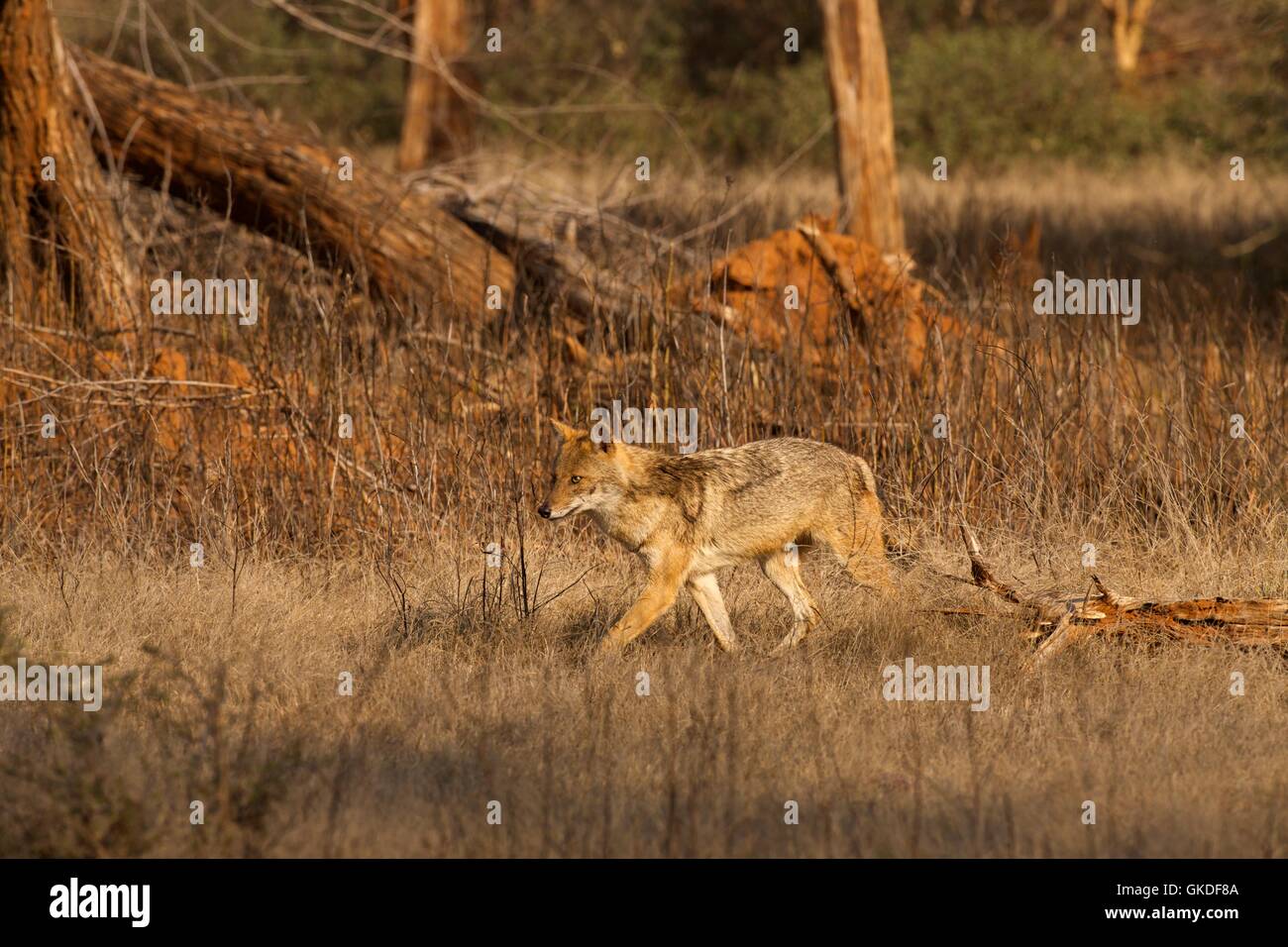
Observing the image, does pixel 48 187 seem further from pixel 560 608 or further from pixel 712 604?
pixel 712 604

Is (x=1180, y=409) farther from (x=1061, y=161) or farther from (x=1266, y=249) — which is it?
(x=1061, y=161)

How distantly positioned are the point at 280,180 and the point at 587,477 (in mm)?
5417

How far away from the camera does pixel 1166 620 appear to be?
6.59 m

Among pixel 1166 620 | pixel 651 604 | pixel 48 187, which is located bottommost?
pixel 1166 620

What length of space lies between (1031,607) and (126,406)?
17.3ft

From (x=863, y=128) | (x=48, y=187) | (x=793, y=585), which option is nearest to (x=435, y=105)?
(x=863, y=128)

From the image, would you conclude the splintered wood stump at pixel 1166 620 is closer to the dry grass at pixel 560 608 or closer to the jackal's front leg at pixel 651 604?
the dry grass at pixel 560 608

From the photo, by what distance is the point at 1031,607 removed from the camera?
22.6 ft

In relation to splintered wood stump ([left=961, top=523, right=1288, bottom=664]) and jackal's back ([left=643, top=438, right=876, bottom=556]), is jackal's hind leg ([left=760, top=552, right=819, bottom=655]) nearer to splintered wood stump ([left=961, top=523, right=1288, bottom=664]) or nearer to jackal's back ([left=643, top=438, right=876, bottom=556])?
jackal's back ([left=643, top=438, right=876, bottom=556])

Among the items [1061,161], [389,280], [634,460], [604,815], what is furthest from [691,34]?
[604,815]

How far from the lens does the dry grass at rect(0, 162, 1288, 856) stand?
16.2 ft

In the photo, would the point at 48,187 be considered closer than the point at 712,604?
No

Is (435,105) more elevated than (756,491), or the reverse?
(435,105)

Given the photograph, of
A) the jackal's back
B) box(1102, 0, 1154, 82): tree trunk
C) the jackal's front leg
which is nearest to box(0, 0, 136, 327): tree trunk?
the jackal's back
